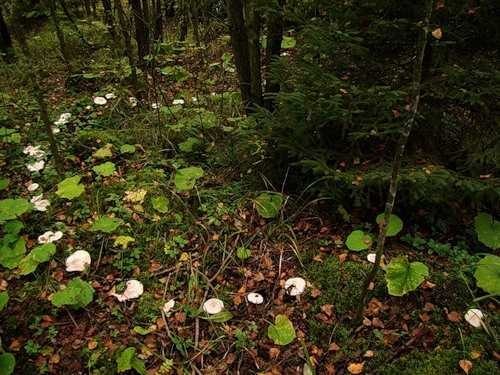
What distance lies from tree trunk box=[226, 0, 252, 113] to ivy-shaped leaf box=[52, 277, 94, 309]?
83.2 inches

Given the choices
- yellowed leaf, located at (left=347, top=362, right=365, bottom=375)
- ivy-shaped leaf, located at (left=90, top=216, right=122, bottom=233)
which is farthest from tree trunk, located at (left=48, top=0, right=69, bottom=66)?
yellowed leaf, located at (left=347, top=362, right=365, bottom=375)

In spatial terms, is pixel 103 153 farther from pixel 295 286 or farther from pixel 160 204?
pixel 295 286

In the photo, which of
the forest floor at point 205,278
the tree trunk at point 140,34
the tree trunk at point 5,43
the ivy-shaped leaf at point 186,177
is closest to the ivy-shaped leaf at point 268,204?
the forest floor at point 205,278

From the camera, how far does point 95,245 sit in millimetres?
3277

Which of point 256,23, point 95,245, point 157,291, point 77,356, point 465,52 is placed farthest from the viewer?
point 256,23

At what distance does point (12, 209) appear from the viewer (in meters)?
3.26

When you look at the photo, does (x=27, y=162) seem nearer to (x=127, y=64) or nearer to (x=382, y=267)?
(x=127, y=64)

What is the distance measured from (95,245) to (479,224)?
113 inches

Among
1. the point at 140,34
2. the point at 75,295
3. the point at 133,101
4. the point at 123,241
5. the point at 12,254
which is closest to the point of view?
the point at 75,295

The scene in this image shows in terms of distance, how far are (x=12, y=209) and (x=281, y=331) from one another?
2337 millimetres

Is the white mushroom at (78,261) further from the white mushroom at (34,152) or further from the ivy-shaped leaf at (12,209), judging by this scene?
the white mushroom at (34,152)

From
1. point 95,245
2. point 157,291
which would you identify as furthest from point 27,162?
point 157,291

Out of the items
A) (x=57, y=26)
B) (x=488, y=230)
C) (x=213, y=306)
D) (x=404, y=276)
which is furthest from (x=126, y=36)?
(x=488, y=230)

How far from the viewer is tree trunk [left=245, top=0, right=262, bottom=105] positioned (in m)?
3.99
